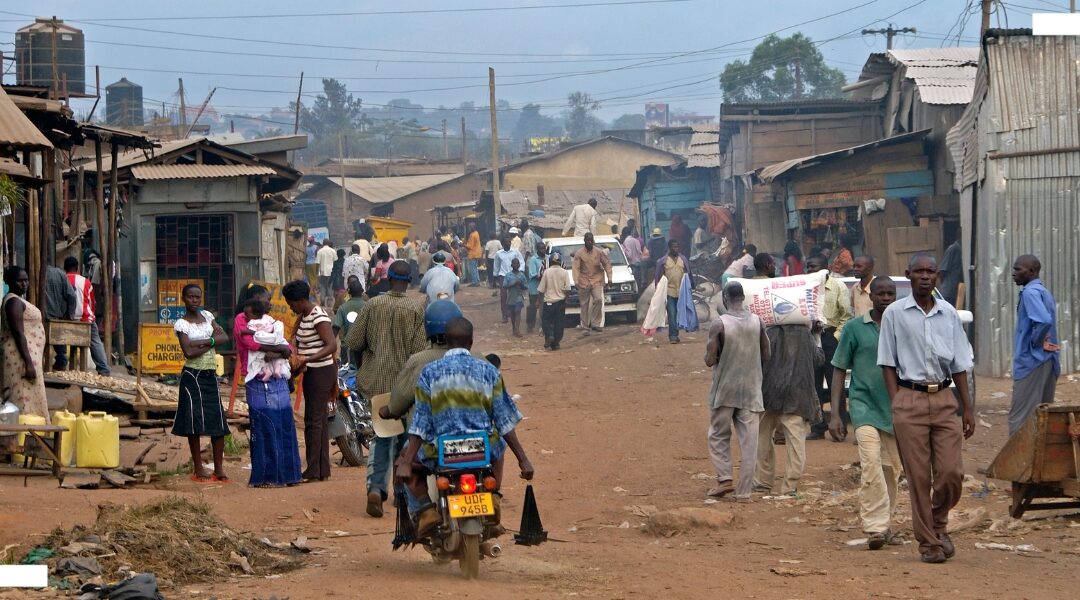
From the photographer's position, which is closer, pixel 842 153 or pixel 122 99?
pixel 842 153

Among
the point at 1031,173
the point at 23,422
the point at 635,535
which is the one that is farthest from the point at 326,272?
the point at 635,535

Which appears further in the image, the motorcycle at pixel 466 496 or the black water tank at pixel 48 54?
the black water tank at pixel 48 54

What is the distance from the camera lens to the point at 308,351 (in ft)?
34.4

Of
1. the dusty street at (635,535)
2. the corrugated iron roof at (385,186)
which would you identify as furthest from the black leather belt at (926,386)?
the corrugated iron roof at (385,186)

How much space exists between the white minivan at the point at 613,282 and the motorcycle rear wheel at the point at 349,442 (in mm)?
12615

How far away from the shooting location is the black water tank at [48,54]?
37.7m

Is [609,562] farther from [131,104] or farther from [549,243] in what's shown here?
[131,104]

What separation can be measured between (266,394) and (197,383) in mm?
688

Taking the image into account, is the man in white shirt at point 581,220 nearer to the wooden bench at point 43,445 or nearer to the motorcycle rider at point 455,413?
the wooden bench at point 43,445

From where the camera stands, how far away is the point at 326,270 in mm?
32750

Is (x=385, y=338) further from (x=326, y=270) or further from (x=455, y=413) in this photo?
(x=326, y=270)

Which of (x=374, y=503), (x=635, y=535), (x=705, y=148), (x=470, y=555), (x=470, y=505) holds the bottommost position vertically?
(x=635, y=535)

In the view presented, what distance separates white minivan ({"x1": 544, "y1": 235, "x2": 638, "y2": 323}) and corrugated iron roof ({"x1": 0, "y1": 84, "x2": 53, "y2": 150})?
14.8m

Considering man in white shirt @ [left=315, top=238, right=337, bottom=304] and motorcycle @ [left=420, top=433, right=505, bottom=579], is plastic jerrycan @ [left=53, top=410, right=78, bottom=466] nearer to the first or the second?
motorcycle @ [left=420, top=433, right=505, bottom=579]
